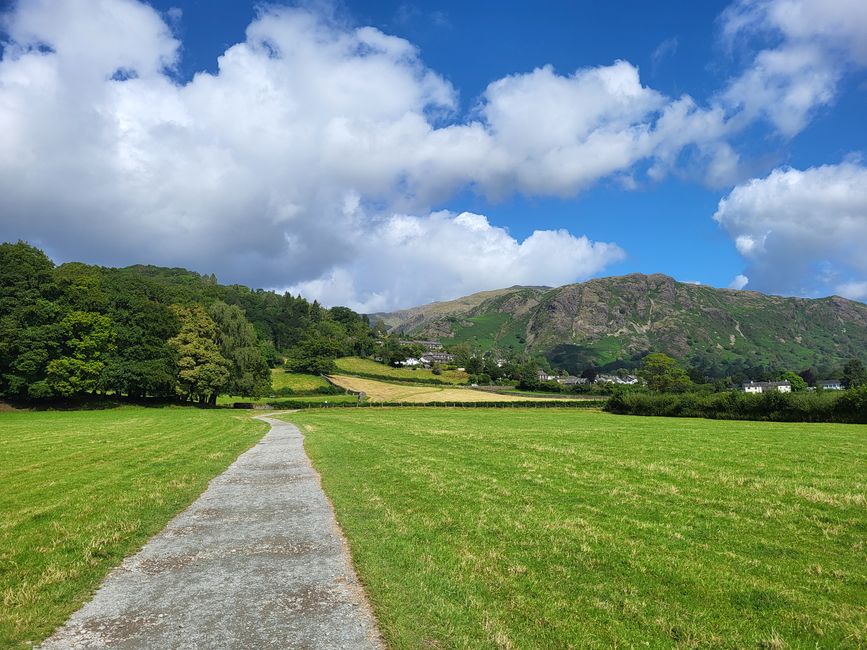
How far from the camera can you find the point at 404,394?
118812 mm

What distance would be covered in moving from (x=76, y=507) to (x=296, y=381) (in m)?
119

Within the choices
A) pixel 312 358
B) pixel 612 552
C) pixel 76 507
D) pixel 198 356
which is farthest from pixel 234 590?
pixel 312 358

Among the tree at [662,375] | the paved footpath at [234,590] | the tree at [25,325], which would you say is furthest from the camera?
the tree at [662,375]

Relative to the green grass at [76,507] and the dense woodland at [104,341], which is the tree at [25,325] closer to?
the dense woodland at [104,341]

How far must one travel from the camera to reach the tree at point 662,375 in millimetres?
153675

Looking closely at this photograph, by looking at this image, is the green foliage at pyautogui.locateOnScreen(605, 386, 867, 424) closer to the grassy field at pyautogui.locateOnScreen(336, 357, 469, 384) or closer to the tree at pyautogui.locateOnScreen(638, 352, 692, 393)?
the tree at pyautogui.locateOnScreen(638, 352, 692, 393)

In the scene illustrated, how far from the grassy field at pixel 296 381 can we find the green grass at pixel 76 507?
89.8 meters

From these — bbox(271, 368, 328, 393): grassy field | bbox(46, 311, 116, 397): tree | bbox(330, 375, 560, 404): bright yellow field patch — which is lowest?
bbox(330, 375, 560, 404): bright yellow field patch

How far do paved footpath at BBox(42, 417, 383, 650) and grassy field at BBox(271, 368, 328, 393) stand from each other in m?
106

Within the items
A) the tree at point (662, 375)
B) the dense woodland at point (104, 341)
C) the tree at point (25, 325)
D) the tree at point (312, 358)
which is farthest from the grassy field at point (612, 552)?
the tree at point (662, 375)

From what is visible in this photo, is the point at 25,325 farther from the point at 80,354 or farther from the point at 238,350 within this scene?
the point at 238,350

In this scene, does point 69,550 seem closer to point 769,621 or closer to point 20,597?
point 20,597

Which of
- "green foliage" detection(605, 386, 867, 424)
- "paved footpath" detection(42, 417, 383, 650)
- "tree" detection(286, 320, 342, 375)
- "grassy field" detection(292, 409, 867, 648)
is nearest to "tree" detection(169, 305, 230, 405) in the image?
"grassy field" detection(292, 409, 867, 648)

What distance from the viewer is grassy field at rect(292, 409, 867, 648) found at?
6.69m
